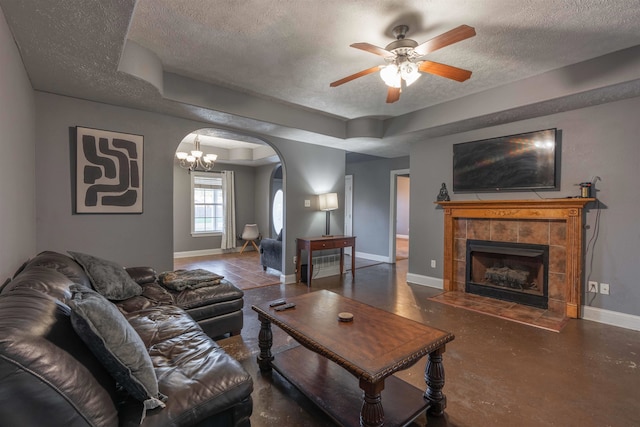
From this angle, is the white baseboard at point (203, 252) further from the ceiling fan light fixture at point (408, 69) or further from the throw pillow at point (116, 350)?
the ceiling fan light fixture at point (408, 69)

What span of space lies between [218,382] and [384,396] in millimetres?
1003

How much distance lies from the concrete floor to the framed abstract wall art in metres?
1.90

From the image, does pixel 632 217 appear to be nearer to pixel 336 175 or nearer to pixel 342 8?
pixel 342 8

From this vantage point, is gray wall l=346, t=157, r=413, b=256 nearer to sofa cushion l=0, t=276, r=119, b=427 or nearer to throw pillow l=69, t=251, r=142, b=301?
throw pillow l=69, t=251, r=142, b=301

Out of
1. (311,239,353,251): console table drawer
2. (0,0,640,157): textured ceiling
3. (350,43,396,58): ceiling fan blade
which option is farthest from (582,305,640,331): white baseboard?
(350,43,396,58): ceiling fan blade

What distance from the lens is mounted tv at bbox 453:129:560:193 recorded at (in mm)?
3547

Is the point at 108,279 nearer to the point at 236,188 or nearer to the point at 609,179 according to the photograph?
the point at 609,179

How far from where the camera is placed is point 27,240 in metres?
2.51

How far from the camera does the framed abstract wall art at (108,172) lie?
3.06 meters

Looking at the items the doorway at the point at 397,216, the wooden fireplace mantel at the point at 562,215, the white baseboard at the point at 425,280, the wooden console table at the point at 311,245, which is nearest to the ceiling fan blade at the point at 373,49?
the wooden fireplace mantel at the point at 562,215

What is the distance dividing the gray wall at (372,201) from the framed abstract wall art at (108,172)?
492cm

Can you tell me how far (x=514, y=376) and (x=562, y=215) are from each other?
2.16 metres

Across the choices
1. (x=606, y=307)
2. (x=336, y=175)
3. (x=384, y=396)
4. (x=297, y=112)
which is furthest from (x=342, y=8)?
(x=606, y=307)

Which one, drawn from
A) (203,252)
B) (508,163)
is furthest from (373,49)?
(203,252)
